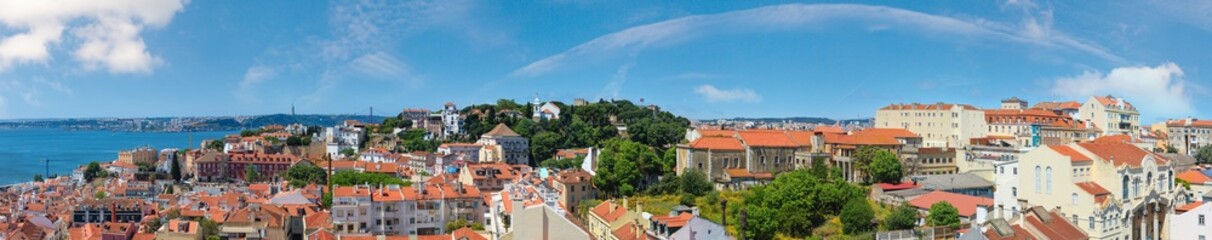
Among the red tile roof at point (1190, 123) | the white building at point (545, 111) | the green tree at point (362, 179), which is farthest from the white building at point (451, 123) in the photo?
the red tile roof at point (1190, 123)

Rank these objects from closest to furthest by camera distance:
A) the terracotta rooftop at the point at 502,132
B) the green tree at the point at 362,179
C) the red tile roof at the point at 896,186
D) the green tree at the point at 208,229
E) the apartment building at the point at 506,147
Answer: the green tree at the point at 208,229 → the red tile roof at the point at 896,186 → the green tree at the point at 362,179 → the apartment building at the point at 506,147 → the terracotta rooftop at the point at 502,132

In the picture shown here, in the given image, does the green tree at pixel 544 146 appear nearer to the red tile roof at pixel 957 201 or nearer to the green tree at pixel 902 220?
the red tile roof at pixel 957 201

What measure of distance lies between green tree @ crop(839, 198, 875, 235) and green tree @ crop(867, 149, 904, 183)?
903cm

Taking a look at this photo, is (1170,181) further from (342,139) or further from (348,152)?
(342,139)

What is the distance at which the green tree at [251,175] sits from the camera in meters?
64.6

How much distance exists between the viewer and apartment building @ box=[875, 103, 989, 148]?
49.8m

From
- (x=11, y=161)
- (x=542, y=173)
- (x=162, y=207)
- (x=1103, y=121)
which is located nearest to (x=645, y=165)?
(x=542, y=173)

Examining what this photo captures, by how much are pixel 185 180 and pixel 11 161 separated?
69.2m

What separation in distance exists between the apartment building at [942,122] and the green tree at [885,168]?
1178cm

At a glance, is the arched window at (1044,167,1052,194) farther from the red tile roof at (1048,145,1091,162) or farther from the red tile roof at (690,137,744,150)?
the red tile roof at (690,137,744,150)

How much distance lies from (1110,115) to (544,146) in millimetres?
34969

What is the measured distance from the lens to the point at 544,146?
62.4 metres

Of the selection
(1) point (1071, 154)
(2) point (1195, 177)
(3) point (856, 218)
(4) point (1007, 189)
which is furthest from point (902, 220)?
(2) point (1195, 177)

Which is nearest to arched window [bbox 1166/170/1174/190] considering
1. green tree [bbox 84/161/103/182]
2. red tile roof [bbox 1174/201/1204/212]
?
red tile roof [bbox 1174/201/1204/212]
